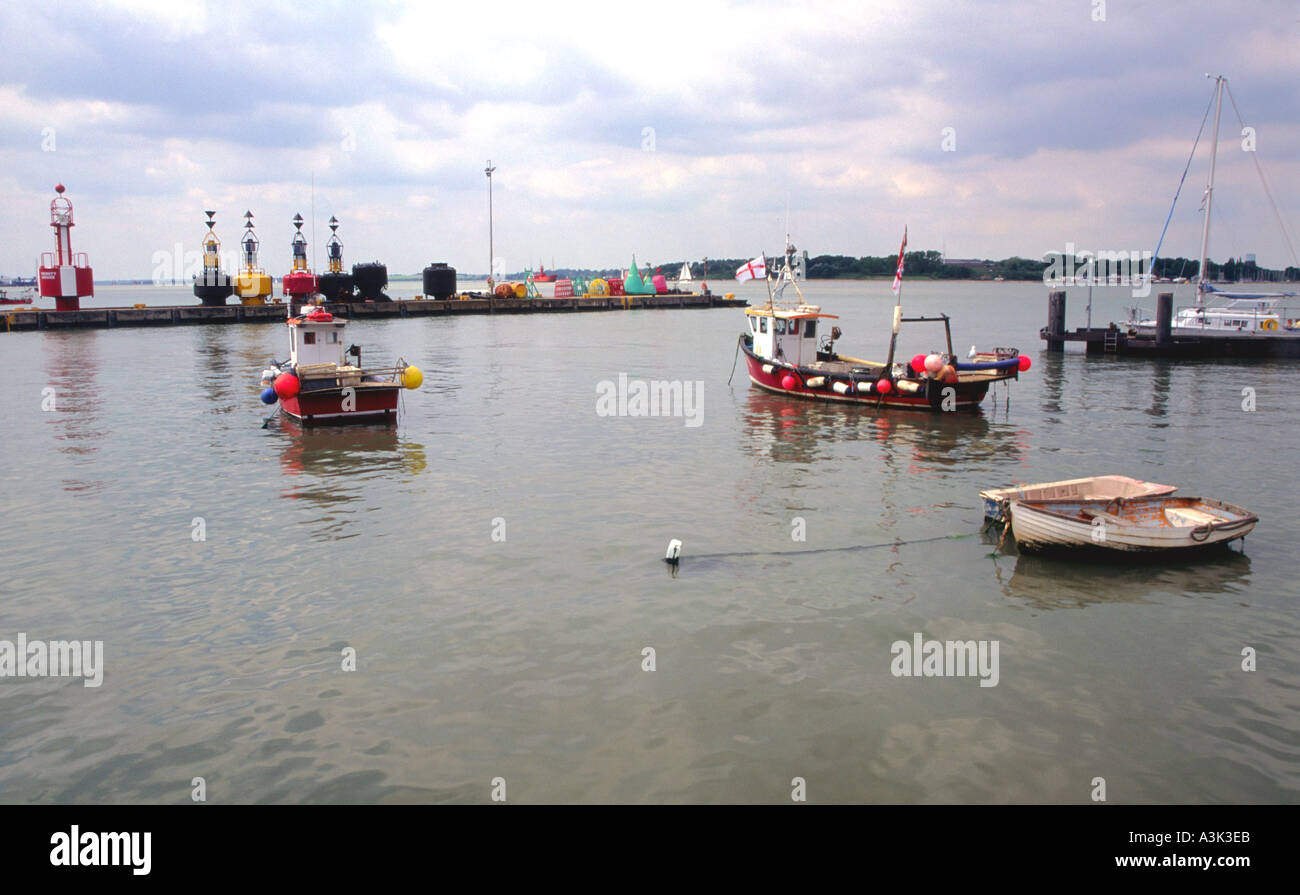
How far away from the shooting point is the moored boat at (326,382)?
1228 inches

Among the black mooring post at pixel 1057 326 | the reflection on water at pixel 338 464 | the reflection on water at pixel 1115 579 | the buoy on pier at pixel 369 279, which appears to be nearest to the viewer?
the reflection on water at pixel 1115 579

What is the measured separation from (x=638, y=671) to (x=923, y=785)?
13.8 feet

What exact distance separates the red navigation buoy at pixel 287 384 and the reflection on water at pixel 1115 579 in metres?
23.3

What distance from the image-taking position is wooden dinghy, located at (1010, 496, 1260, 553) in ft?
55.9

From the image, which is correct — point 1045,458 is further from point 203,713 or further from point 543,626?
point 203,713

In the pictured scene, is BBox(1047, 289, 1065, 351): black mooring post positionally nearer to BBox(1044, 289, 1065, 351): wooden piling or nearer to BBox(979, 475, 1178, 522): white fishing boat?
BBox(1044, 289, 1065, 351): wooden piling

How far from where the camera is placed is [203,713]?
11.5 m

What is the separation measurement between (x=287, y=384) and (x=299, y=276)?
246 ft

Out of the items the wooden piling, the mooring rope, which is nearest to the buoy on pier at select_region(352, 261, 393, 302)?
the wooden piling

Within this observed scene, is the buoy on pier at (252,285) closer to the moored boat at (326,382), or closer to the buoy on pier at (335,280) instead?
the buoy on pier at (335,280)

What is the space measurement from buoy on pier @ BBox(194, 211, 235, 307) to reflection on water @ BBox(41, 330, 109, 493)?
97.0ft

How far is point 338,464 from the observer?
86.7 ft

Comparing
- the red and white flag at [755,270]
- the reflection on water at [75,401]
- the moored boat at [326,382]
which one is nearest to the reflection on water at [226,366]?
the reflection on water at [75,401]
